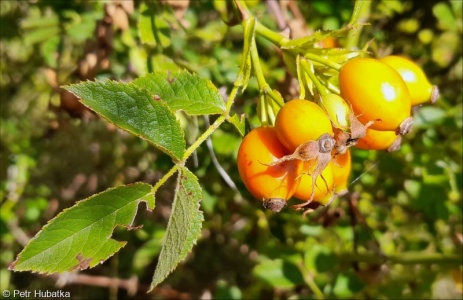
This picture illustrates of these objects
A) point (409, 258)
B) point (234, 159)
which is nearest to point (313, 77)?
point (234, 159)

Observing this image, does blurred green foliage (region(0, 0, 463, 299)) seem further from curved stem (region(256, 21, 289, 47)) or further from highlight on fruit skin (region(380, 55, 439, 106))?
highlight on fruit skin (region(380, 55, 439, 106))

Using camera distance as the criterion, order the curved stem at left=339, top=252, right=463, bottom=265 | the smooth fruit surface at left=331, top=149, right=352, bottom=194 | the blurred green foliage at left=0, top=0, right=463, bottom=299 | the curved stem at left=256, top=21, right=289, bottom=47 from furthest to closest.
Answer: the curved stem at left=339, top=252, right=463, bottom=265 < the blurred green foliage at left=0, top=0, right=463, bottom=299 < the curved stem at left=256, top=21, right=289, bottom=47 < the smooth fruit surface at left=331, top=149, right=352, bottom=194

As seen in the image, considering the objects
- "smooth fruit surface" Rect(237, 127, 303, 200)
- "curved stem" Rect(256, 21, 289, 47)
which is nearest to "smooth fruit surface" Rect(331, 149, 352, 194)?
"smooth fruit surface" Rect(237, 127, 303, 200)

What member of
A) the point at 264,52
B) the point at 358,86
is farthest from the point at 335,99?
the point at 264,52

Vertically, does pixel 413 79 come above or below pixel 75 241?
above

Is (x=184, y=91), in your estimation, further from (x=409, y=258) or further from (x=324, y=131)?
(x=409, y=258)

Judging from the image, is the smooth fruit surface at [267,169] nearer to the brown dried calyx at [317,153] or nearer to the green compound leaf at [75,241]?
the brown dried calyx at [317,153]

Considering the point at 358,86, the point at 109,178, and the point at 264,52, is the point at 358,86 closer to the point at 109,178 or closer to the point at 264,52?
the point at 264,52
